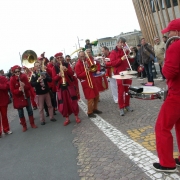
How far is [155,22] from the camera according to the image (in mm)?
19688

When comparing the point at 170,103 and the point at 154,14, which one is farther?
the point at 154,14

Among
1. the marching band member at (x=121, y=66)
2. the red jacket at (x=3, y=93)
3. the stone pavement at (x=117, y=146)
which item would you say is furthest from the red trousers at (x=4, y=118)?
the marching band member at (x=121, y=66)

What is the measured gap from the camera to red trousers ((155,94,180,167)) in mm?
3023

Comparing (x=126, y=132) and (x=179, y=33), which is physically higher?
(x=179, y=33)

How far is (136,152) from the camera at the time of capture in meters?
4.09

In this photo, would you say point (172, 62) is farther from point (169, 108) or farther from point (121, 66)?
point (121, 66)

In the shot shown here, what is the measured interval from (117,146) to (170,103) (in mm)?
1765

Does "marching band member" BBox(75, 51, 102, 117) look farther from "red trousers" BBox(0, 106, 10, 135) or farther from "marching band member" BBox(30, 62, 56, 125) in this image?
"red trousers" BBox(0, 106, 10, 135)

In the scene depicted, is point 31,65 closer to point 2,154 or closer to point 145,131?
point 2,154

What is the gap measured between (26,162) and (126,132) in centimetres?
211

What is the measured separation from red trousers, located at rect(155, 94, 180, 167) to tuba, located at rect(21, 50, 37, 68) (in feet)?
18.9

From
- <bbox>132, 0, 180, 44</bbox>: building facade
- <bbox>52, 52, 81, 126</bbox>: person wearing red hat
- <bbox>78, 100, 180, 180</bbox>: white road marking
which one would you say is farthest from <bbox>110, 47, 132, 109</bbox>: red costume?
<bbox>132, 0, 180, 44</bbox>: building facade

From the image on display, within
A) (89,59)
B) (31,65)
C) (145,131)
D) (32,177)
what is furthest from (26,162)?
(31,65)

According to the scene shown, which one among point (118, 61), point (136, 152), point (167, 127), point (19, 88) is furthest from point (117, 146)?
point (19, 88)
